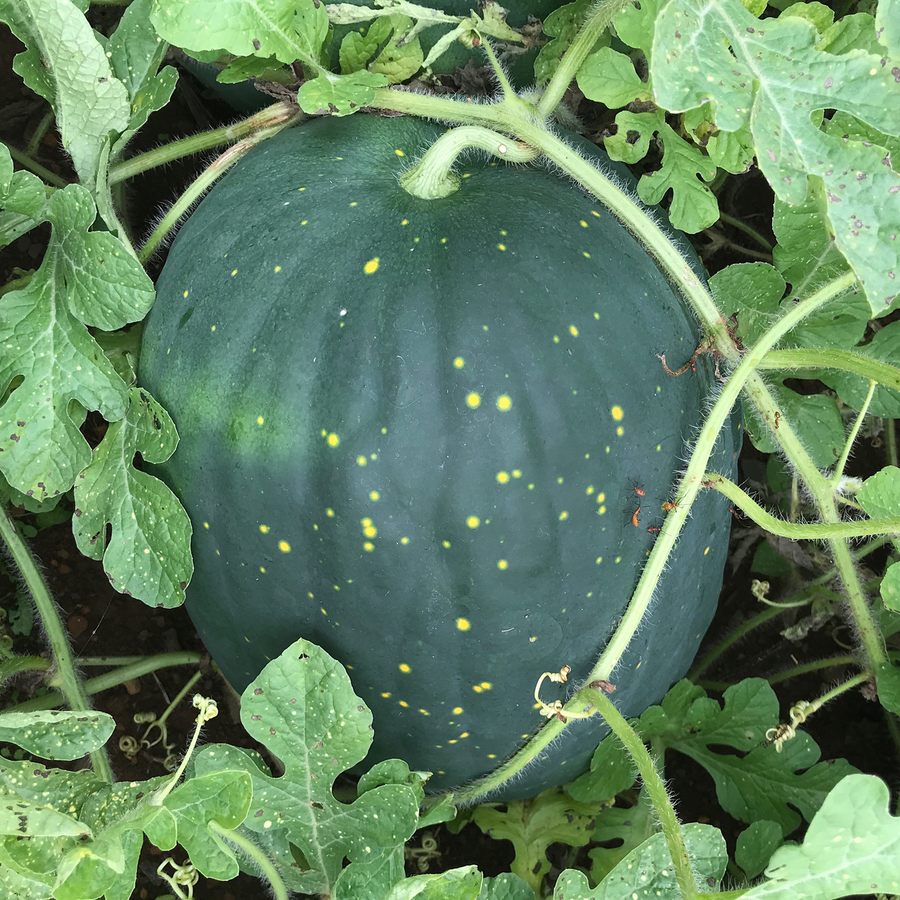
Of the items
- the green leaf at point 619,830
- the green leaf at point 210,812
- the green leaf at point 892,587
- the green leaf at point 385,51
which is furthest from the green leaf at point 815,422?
the green leaf at point 210,812

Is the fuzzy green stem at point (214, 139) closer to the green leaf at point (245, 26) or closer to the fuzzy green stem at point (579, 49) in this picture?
the green leaf at point (245, 26)

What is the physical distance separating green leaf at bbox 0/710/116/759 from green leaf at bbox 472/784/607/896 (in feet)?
2.61

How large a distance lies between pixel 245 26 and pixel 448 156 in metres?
0.32

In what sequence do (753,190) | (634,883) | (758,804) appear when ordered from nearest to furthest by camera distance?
(634,883) < (758,804) < (753,190)

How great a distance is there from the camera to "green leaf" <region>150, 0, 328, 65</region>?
128 cm

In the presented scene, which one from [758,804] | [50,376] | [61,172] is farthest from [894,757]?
[61,172]

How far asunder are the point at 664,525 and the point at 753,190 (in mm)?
1188

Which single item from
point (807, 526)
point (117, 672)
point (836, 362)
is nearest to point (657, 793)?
point (807, 526)

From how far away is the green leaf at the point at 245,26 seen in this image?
50.4 inches

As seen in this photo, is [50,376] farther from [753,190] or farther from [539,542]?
[753,190]

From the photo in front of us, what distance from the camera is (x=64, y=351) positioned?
1436 millimetres

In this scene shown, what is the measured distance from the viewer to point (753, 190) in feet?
7.52

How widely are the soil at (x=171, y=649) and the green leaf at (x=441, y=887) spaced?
72 centimetres

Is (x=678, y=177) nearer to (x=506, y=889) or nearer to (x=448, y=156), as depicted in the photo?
(x=448, y=156)
